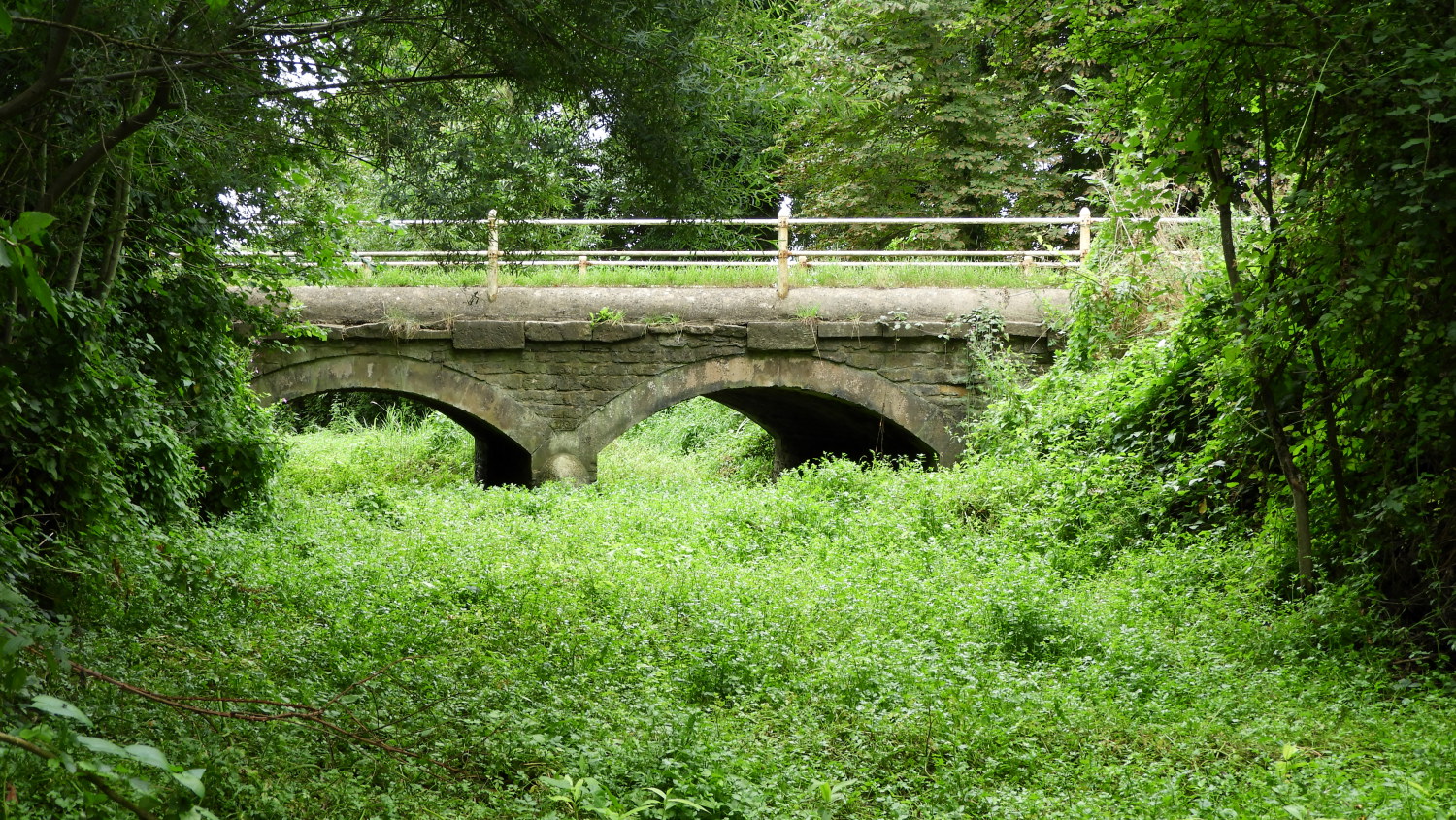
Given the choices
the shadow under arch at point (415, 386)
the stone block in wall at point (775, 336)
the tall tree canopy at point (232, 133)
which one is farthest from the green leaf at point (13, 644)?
the stone block in wall at point (775, 336)

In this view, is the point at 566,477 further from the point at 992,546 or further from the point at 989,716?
the point at 989,716

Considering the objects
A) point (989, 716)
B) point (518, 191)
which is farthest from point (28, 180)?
point (989, 716)

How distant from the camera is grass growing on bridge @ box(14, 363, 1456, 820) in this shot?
150 inches

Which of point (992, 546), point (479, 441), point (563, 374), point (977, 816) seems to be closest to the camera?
point (977, 816)

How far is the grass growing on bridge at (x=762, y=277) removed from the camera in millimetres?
12172

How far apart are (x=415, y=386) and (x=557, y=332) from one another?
5.04 ft

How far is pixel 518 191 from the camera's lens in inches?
219

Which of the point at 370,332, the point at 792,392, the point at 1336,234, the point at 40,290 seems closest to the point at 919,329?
Answer: the point at 792,392

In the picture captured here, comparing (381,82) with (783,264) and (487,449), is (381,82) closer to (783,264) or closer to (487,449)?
(783,264)

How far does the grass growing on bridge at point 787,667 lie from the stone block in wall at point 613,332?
299 cm

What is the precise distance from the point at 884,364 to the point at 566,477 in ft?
11.9

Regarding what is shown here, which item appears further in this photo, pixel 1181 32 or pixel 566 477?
pixel 566 477

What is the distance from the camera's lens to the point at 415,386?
11.4 metres

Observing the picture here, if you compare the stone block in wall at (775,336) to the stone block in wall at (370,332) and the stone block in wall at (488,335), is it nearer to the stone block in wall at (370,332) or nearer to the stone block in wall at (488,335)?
the stone block in wall at (488,335)
